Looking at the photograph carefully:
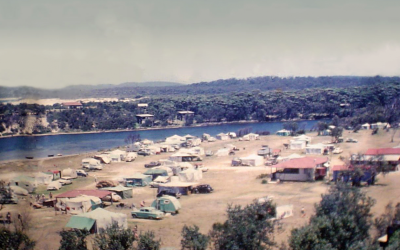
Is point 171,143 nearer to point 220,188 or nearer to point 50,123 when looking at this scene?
point 50,123

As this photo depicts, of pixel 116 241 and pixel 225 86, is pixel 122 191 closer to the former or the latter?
pixel 116 241

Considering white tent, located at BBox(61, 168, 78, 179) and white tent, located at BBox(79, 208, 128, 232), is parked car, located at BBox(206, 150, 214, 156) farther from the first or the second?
white tent, located at BBox(79, 208, 128, 232)

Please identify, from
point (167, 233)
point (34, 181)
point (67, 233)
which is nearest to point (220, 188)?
point (167, 233)

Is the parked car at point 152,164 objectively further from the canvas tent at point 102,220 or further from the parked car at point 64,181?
the canvas tent at point 102,220

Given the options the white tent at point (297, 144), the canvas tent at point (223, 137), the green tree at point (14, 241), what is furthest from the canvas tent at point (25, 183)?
the canvas tent at point (223, 137)

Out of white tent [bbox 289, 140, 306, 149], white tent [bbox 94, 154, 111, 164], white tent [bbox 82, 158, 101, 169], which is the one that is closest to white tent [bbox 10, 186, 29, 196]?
white tent [bbox 82, 158, 101, 169]

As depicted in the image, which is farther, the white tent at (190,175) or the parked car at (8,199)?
the white tent at (190,175)

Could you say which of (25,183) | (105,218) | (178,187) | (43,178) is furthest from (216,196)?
(43,178)
